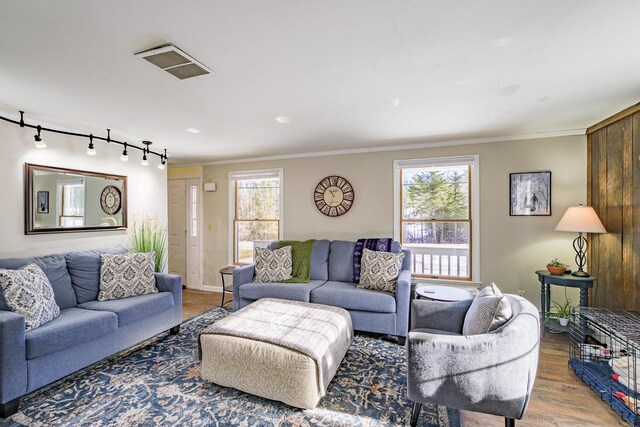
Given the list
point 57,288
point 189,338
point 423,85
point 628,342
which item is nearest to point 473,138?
point 423,85

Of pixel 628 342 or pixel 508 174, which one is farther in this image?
pixel 508 174

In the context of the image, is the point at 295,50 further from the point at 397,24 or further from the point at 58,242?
the point at 58,242

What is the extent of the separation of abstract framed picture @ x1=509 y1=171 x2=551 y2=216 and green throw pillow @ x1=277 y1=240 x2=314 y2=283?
2640 millimetres

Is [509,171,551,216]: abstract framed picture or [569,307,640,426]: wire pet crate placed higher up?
[509,171,551,216]: abstract framed picture

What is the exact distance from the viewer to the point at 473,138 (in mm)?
3760

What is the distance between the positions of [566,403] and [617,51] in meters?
2.33

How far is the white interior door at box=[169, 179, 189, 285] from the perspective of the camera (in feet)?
17.9

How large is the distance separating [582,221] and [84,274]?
5.05 metres

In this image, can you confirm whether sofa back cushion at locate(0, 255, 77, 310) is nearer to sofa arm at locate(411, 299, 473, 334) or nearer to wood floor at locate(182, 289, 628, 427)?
sofa arm at locate(411, 299, 473, 334)

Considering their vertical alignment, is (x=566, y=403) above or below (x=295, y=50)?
below

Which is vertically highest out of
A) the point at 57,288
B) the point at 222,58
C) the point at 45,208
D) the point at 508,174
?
the point at 222,58

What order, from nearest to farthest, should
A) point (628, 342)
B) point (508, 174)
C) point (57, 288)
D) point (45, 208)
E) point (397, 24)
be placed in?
point (397, 24) → point (628, 342) → point (57, 288) → point (45, 208) → point (508, 174)

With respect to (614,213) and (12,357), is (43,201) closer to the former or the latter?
(12,357)

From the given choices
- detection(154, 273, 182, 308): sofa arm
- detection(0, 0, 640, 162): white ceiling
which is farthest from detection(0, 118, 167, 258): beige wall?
detection(154, 273, 182, 308): sofa arm
